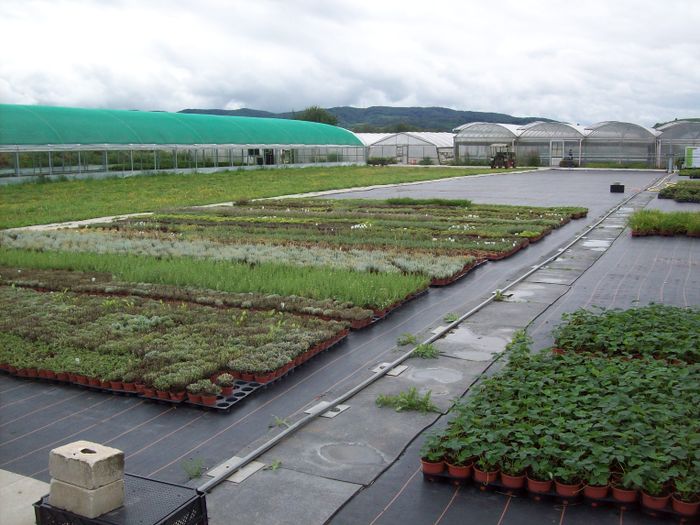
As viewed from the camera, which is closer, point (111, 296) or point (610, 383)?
point (610, 383)

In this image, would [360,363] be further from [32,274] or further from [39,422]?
[32,274]

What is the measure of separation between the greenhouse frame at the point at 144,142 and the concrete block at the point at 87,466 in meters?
34.8

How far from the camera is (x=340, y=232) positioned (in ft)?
66.3

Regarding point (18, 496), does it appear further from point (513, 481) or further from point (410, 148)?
point (410, 148)

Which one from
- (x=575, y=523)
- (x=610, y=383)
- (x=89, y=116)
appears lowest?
(x=575, y=523)

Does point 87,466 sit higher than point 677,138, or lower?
lower

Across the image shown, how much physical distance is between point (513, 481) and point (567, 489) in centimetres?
42

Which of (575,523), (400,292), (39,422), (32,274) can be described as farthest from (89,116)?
(575,523)

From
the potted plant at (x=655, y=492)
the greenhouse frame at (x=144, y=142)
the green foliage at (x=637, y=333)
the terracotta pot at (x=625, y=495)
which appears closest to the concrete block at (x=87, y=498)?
the terracotta pot at (x=625, y=495)

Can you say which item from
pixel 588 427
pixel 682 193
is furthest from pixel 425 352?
pixel 682 193

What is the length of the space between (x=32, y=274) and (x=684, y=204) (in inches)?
1053

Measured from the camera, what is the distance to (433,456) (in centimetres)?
582

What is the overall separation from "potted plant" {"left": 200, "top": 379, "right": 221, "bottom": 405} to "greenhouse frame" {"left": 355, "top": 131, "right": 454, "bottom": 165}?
65632mm

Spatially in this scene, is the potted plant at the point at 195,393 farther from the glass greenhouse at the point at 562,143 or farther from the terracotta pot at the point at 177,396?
the glass greenhouse at the point at 562,143
